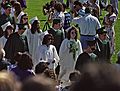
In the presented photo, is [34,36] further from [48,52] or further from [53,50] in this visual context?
[48,52]

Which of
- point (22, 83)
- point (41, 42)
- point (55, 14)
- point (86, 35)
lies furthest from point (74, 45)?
point (22, 83)

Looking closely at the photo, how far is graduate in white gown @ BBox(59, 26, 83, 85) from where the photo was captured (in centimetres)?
1186

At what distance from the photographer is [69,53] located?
11.9 metres

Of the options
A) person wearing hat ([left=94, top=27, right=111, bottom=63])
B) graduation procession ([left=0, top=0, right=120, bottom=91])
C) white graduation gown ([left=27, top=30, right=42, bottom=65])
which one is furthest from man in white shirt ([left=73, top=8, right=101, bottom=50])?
white graduation gown ([left=27, top=30, right=42, bottom=65])

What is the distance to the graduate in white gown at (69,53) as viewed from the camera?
11859 millimetres

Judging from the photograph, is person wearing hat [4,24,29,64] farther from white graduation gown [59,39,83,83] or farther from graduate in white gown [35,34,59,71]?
white graduation gown [59,39,83,83]

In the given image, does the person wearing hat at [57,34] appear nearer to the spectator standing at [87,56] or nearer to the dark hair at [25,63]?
the spectator standing at [87,56]

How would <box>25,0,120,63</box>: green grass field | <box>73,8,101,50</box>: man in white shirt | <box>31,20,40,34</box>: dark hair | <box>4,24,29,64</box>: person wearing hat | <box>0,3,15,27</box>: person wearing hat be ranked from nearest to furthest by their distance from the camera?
<box>4,24,29,64</box>: person wearing hat, <box>31,20,40,34</box>: dark hair, <box>73,8,101,50</box>: man in white shirt, <box>0,3,15,27</box>: person wearing hat, <box>25,0,120,63</box>: green grass field

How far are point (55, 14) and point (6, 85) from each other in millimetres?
12209

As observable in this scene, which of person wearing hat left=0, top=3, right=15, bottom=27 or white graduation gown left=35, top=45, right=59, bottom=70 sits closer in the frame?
white graduation gown left=35, top=45, right=59, bottom=70

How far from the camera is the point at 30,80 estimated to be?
358 cm

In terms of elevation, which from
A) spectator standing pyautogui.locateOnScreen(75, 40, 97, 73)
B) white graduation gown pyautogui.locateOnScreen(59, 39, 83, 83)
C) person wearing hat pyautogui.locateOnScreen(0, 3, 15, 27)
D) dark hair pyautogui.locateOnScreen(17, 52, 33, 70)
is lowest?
white graduation gown pyautogui.locateOnScreen(59, 39, 83, 83)

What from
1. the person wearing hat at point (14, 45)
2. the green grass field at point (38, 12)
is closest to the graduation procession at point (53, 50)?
the person wearing hat at point (14, 45)

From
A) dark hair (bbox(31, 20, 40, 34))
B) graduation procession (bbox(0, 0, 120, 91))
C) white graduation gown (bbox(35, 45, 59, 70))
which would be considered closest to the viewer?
graduation procession (bbox(0, 0, 120, 91))
